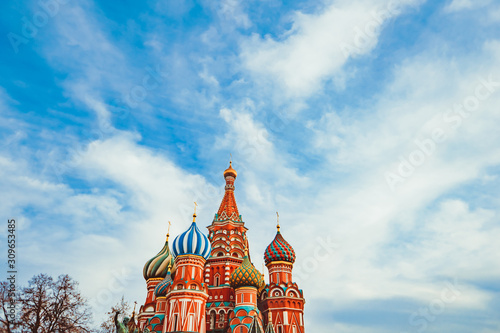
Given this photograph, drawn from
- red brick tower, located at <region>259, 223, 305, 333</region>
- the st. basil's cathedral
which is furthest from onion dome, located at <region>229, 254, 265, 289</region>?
red brick tower, located at <region>259, 223, 305, 333</region>

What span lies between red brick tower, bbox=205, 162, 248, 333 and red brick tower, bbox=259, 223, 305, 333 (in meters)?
3.48

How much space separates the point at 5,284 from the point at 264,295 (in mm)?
22734

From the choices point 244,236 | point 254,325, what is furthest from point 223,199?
point 254,325

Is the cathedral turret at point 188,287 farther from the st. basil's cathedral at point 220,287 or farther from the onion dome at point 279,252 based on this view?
the onion dome at point 279,252

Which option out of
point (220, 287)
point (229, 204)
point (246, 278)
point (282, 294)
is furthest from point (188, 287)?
point (229, 204)

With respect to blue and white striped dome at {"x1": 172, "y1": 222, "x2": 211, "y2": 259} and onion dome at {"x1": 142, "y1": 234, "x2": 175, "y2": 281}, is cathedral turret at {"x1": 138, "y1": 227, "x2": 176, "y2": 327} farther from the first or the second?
→ blue and white striped dome at {"x1": 172, "y1": 222, "x2": 211, "y2": 259}

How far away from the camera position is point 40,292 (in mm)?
24000

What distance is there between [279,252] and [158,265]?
44.7 feet

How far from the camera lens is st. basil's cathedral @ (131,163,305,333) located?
30875mm

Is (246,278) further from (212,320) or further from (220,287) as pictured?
(212,320)

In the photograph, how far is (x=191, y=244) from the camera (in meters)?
32.8

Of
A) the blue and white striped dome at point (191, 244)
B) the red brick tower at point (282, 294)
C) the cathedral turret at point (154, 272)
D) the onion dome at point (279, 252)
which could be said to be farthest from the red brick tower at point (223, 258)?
the blue and white striped dome at point (191, 244)

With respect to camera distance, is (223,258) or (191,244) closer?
(191,244)

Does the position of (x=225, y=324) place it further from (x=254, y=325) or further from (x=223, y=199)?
(x=223, y=199)
